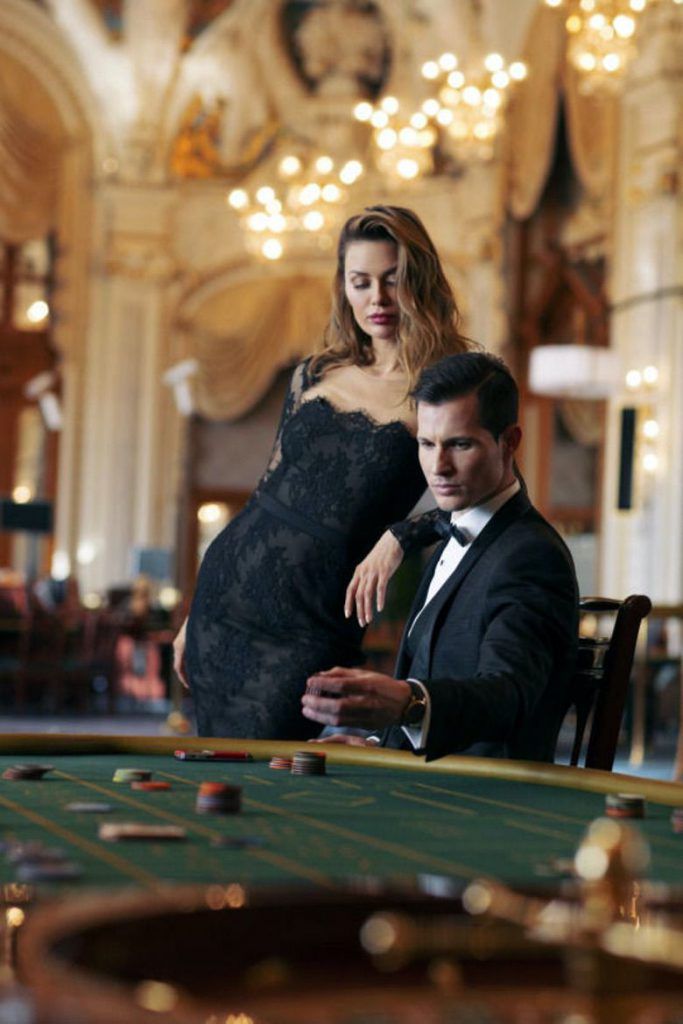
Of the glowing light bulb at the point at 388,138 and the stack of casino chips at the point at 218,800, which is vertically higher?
the glowing light bulb at the point at 388,138

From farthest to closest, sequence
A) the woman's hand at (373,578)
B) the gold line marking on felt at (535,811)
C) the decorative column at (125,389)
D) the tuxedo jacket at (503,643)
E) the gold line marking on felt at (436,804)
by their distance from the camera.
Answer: the decorative column at (125,389), the woman's hand at (373,578), the tuxedo jacket at (503,643), the gold line marking on felt at (436,804), the gold line marking on felt at (535,811)

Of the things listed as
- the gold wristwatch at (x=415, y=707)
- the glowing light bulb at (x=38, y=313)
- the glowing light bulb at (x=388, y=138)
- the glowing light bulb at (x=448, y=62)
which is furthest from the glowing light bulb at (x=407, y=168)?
the gold wristwatch at (x=415, y=707)

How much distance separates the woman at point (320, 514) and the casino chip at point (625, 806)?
121 cm

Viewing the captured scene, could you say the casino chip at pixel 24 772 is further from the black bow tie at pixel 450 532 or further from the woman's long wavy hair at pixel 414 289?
the woman's long wavy hair at pixel 414 289

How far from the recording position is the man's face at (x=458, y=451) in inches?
111

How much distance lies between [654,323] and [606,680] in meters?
11.3

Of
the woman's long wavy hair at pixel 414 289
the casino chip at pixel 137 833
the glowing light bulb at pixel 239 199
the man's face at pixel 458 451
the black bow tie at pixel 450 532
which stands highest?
the glowing light bulb at pixel 239 199

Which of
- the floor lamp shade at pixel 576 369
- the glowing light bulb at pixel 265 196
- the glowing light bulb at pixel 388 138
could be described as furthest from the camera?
the glowing light bulb at pixel 265 196

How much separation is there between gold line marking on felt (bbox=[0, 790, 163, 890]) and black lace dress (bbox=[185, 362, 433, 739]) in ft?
4.07

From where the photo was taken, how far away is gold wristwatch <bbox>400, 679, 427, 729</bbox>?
2295 millimetres

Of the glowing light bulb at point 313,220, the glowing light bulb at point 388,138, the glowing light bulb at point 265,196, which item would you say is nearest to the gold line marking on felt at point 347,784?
the glowing light bulb at point 388,138

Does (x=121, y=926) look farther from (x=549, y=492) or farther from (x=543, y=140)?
(x=549, y=492)

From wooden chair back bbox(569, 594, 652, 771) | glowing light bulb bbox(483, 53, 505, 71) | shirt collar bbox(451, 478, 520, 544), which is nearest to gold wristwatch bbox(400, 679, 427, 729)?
shirt collar bbox(451, 478, 520, 544)

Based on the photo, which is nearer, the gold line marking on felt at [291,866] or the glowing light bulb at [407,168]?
the gold line marking on felt at [291,866]
